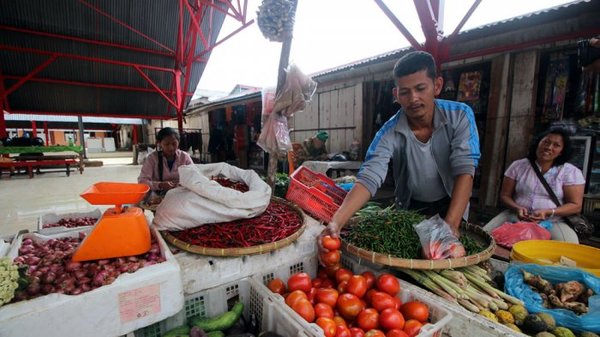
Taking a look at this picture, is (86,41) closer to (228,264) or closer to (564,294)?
(228,264)

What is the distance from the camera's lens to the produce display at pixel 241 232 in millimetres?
1708

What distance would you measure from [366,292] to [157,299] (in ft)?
3.62

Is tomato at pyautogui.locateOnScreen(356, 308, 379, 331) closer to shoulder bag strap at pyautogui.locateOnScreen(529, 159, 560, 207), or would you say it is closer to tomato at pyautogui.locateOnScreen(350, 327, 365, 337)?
tomato at pyautogui.locateOnScreen(350, 327, 365, 337)

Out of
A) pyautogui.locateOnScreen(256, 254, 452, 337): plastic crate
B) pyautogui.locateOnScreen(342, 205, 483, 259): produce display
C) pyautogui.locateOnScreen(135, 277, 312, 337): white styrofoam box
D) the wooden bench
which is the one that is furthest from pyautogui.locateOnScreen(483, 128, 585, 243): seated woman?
the wooden bench

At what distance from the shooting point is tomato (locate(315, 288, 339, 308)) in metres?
1.49

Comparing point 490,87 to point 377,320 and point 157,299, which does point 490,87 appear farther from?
point 157,299

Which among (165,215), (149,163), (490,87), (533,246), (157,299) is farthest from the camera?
(490,87)

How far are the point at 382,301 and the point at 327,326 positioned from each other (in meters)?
0.34

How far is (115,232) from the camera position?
4.61 ft

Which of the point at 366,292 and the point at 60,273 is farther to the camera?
the point at 366,292

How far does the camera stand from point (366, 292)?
1589 mm

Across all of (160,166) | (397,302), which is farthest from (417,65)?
(160,166)

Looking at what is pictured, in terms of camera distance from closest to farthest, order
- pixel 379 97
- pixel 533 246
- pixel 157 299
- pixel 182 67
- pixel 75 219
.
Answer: pixel 157 299 → pixel 533 246 → pixel 75 219 → pixel 379 97 → pixel 182 67

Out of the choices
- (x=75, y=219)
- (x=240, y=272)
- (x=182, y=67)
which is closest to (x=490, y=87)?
(x=240, y=272)
